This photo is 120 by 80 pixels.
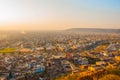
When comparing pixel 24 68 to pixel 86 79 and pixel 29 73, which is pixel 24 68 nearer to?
pixel 29 73

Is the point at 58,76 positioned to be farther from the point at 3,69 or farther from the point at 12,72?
the point at 3,69

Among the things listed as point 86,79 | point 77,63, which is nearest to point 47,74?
point 86,79

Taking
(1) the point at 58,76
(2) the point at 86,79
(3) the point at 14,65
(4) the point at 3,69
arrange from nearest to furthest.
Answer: (2) the point at 86,79 < (1) the point at 58,76 < (4) the point at 3,69 < (3) the point at 14,65

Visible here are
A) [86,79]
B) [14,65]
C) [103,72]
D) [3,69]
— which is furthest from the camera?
[14,65]

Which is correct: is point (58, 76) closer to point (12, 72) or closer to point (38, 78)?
point (38, 78)

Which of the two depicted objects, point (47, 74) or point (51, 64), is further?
point (51, 64)

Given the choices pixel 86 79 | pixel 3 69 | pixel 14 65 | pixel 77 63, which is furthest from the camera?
pixel 77 63

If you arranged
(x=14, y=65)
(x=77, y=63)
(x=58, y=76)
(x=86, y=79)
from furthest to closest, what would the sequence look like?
(x=77, y=63) → (x=14, y=65) → (x=58, y=76) → (x=86, y=79)

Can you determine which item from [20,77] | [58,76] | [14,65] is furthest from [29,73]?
[14,65]

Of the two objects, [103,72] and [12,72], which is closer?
[103,72]
